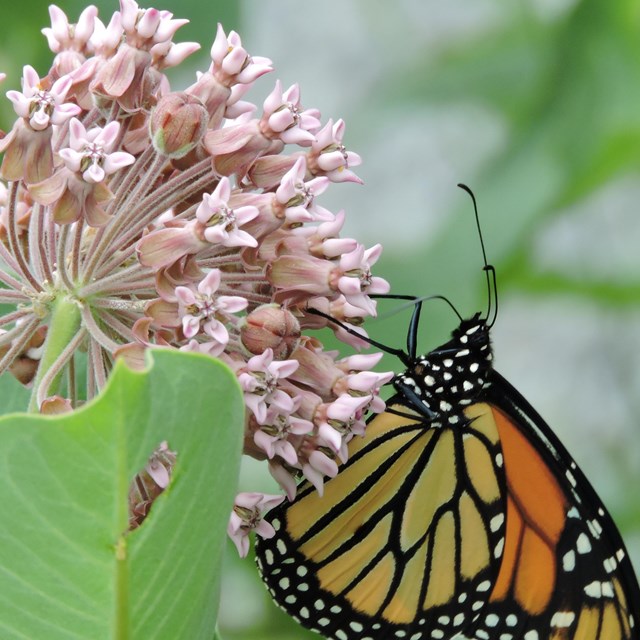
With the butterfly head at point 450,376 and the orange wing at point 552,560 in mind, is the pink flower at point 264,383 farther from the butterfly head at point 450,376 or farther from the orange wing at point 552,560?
the orange wing at point 552,560

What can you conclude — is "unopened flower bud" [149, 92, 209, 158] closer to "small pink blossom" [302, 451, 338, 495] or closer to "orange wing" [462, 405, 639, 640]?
"small pink blossom" [302, 451, 338, 495]

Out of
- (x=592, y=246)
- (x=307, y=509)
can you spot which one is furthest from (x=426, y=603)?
(x=592, y=246)

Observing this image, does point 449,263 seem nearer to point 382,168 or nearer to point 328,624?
point 328,624

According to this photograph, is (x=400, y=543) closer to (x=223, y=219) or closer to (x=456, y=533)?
(x=456, y=533)

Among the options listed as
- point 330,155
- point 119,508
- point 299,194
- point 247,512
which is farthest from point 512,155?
point 119,508

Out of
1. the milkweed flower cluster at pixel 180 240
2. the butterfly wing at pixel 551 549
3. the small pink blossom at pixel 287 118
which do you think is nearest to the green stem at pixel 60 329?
the milkweed flower cluster at pixel 180 240

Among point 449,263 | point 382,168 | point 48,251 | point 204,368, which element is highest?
point 382,168
